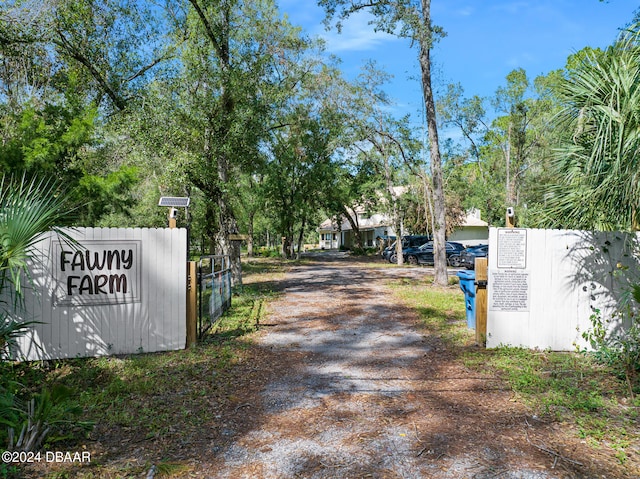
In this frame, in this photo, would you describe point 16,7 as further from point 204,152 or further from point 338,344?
point 338,344

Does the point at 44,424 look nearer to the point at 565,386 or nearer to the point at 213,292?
the point at 213,292

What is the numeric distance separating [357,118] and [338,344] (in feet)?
62.8

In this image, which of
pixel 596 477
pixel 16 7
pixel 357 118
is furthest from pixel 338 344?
pixel 357 118

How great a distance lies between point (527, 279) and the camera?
6.43 meters

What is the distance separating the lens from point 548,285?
643cm

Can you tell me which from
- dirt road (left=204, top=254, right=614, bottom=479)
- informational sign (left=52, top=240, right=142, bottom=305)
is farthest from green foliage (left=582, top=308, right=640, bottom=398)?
informational sign (left=52, top=240, right=142, bottom=305)

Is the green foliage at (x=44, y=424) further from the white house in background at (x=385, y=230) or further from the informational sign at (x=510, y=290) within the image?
the white house in background at (x=385, y=230)

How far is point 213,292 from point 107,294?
88.3 inches

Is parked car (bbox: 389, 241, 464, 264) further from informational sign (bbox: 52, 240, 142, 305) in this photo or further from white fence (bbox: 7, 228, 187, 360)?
informational sign (bbox: 52, 240, 142, 305)

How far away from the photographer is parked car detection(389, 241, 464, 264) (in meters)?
25.6

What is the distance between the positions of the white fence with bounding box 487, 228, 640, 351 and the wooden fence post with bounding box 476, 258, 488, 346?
5.6 inches

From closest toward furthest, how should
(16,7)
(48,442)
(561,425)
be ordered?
(48,442) → (561,425) → (16,7)

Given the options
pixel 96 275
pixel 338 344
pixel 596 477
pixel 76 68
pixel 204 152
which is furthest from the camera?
pixel 204 152

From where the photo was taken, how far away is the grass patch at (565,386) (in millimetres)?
3895
